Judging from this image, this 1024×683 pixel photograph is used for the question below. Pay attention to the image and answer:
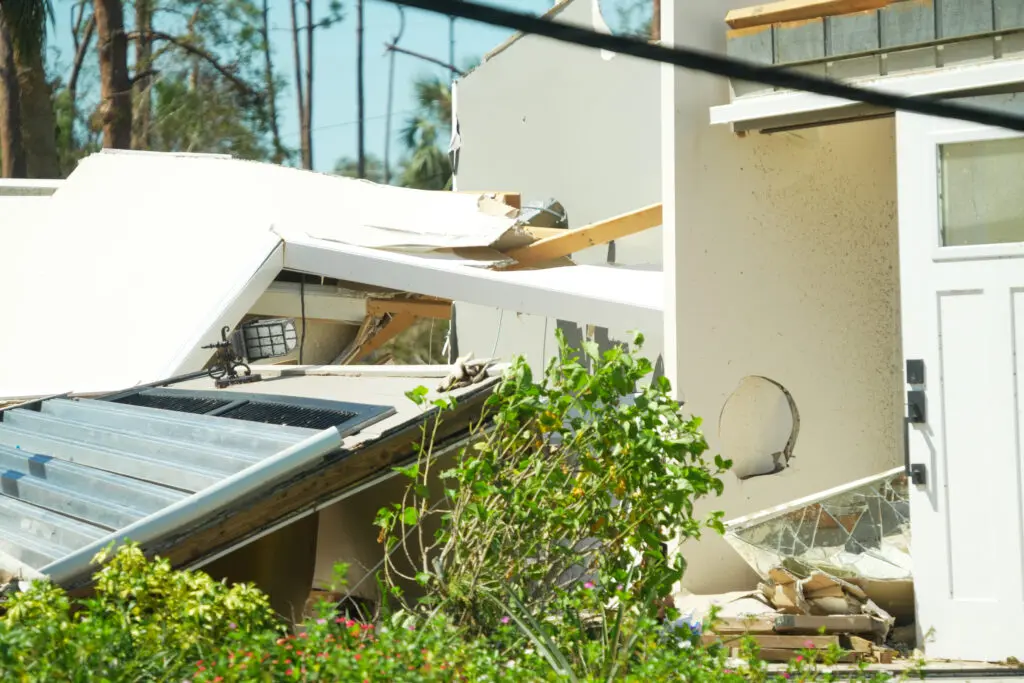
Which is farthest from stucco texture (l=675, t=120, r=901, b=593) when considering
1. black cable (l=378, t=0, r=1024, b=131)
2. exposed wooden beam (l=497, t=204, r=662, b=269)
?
black cable (l=378, t=0, r=1024, b=131)

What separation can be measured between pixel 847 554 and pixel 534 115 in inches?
310

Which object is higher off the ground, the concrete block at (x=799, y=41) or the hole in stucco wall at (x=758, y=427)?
the concrete block at (x=799, y=41)

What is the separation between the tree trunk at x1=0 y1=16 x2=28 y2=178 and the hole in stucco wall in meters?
15.6

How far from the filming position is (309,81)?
31.6 m

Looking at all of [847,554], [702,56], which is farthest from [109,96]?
[702,56]

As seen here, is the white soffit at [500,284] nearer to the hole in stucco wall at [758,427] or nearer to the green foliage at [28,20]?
the hole in stucco wall at [758,427]

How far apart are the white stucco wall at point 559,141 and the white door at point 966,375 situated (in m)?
4.77

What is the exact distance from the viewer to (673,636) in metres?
4.50

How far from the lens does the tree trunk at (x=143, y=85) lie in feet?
93.0

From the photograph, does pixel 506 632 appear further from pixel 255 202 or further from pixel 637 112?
pixel 637 112

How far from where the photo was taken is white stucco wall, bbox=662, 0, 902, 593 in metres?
7.01

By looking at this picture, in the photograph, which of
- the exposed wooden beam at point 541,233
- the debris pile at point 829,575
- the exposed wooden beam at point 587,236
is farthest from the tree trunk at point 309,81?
the debris pile at point 829,575

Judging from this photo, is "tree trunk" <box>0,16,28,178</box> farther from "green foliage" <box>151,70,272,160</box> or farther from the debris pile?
the debris pile

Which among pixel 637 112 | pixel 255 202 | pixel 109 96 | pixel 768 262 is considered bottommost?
pixel 768 262
